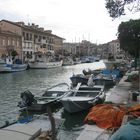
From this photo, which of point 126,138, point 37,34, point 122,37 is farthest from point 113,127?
point 37,34

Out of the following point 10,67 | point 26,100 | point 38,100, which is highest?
point 10,67

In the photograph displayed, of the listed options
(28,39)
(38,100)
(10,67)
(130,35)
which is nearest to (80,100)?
(38,100)

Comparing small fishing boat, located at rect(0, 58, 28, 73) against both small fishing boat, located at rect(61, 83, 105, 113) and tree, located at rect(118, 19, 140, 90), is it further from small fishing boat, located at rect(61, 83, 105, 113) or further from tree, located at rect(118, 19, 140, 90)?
small fishing boat, located at rect(61, 83, 105, 113)

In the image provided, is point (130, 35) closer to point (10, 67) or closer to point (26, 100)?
point (26, 100)

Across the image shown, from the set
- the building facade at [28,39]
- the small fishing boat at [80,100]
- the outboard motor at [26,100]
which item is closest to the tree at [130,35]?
the small fishing boat at [80,100]

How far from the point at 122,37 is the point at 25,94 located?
81.4 ft

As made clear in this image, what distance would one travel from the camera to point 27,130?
1133 cm

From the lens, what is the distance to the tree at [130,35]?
41062 mm

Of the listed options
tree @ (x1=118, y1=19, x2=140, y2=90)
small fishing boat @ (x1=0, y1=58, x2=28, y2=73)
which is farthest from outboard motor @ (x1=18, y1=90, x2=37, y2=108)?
small fishing boat @ (x1=0, y1=58, x2=28, y2=73)

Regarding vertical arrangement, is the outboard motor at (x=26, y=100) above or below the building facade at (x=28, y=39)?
below

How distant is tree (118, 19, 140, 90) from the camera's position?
135ft

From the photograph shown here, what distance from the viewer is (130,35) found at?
1642 inches

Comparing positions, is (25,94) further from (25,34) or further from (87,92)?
(25,34)

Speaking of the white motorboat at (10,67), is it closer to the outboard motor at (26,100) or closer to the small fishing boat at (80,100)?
the small fishing boat at (80,100)
